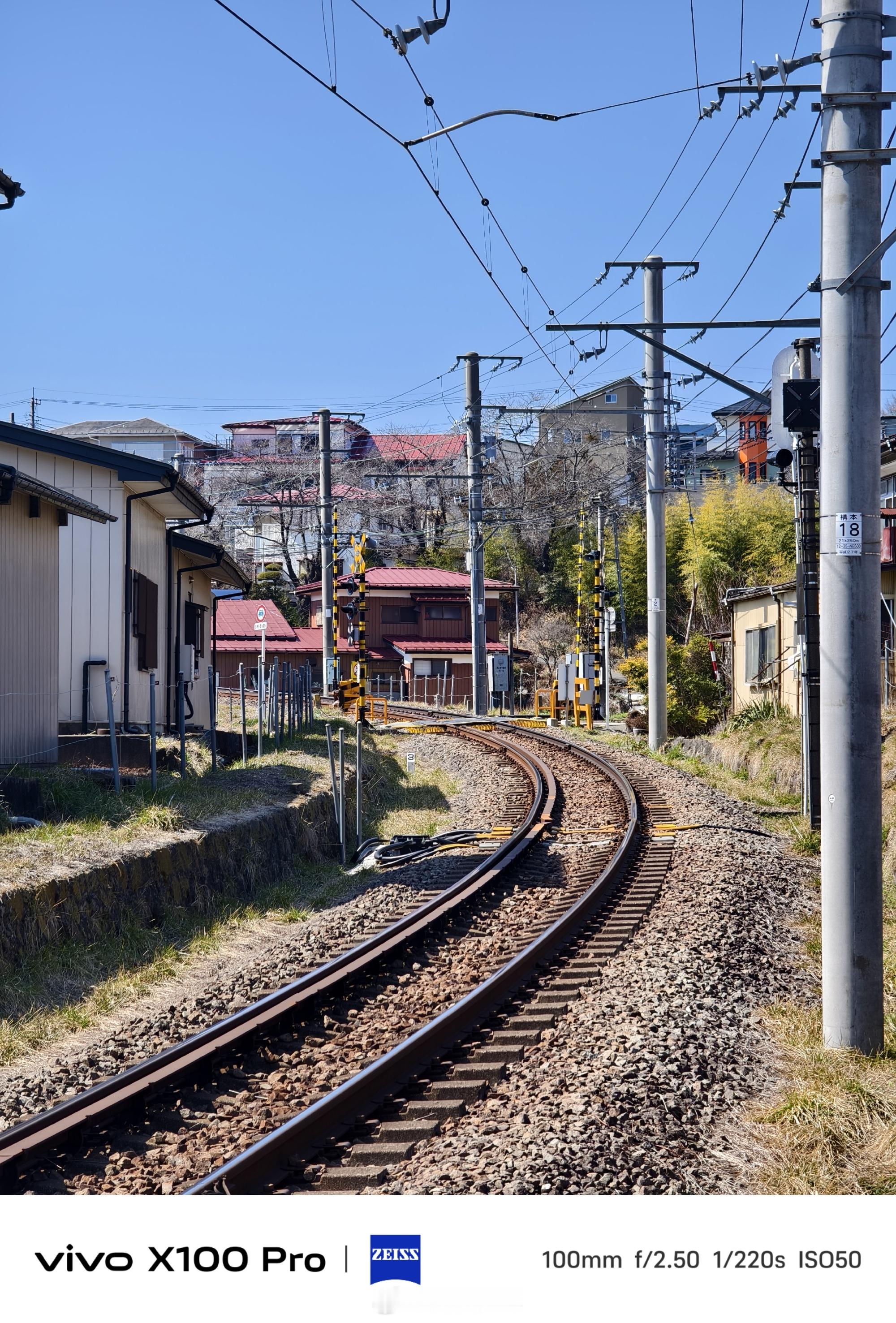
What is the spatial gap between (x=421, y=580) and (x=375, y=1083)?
139 ft

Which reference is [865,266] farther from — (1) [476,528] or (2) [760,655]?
(1) [476,528]

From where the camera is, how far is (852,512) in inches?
234

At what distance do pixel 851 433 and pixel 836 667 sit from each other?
1.17 m

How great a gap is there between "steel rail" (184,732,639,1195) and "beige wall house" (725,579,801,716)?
1350 cm

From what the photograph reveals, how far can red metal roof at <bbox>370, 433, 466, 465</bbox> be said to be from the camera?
207 feet

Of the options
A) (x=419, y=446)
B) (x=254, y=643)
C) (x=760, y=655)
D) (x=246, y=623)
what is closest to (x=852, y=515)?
(x=760, y=655)

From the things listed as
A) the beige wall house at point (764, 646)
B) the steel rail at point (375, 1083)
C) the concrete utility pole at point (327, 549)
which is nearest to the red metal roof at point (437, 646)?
the concrete utility pole at point (327, 549)

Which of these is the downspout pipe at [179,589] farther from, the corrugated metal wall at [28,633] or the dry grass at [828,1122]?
the dry grass at [828,1122]

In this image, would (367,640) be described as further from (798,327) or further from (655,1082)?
(655,1082)

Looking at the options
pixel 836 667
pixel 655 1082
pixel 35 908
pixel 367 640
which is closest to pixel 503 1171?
pixel 655 1082

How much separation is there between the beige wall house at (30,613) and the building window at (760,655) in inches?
602

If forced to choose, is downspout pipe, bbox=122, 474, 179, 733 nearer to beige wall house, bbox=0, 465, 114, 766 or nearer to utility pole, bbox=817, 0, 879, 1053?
beige wall house, bbox=0, 465, 114, 766

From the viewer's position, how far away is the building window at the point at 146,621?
16.5 meters

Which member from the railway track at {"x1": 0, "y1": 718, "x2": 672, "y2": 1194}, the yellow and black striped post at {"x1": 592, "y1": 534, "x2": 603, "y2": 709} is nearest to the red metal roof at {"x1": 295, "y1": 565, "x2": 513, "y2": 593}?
the yellow and black striped post at {"x1": 592, "y1": 534, "x2": 603, "y2": 709}
